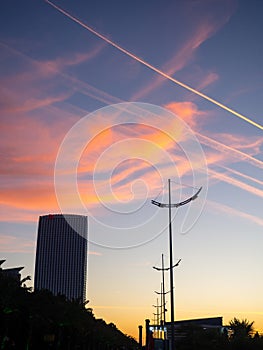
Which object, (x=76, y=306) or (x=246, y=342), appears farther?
(x=76, y=306)

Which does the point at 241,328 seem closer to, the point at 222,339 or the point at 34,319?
the point at 222,339

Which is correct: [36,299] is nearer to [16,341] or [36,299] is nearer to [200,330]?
[16,341]

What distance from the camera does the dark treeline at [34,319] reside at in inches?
1612

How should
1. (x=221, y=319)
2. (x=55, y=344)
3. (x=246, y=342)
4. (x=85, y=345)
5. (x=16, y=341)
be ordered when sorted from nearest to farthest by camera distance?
(x=16, y=341)
(x=246, y=342)
(x=55, y=344)
(x=85, y=345)
(x=221, y=319)

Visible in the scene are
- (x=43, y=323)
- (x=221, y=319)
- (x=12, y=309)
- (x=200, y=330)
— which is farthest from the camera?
(x=221, y=319)

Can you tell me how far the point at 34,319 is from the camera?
4662 centimetres

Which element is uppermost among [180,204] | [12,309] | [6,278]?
[180,204]

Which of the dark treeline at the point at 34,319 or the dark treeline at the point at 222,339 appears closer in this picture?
the dark treeline at the point at 34,319

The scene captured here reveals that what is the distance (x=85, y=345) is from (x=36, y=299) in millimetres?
35113

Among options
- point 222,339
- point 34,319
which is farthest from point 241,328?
point 34,319

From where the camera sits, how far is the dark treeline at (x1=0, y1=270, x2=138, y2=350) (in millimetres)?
40938

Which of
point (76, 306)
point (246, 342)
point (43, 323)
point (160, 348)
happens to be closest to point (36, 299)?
point (43, 323)

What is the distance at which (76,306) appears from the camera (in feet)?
214

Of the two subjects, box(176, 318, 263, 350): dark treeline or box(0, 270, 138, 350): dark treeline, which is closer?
box(0, 270, 138, 350): dark treeline
